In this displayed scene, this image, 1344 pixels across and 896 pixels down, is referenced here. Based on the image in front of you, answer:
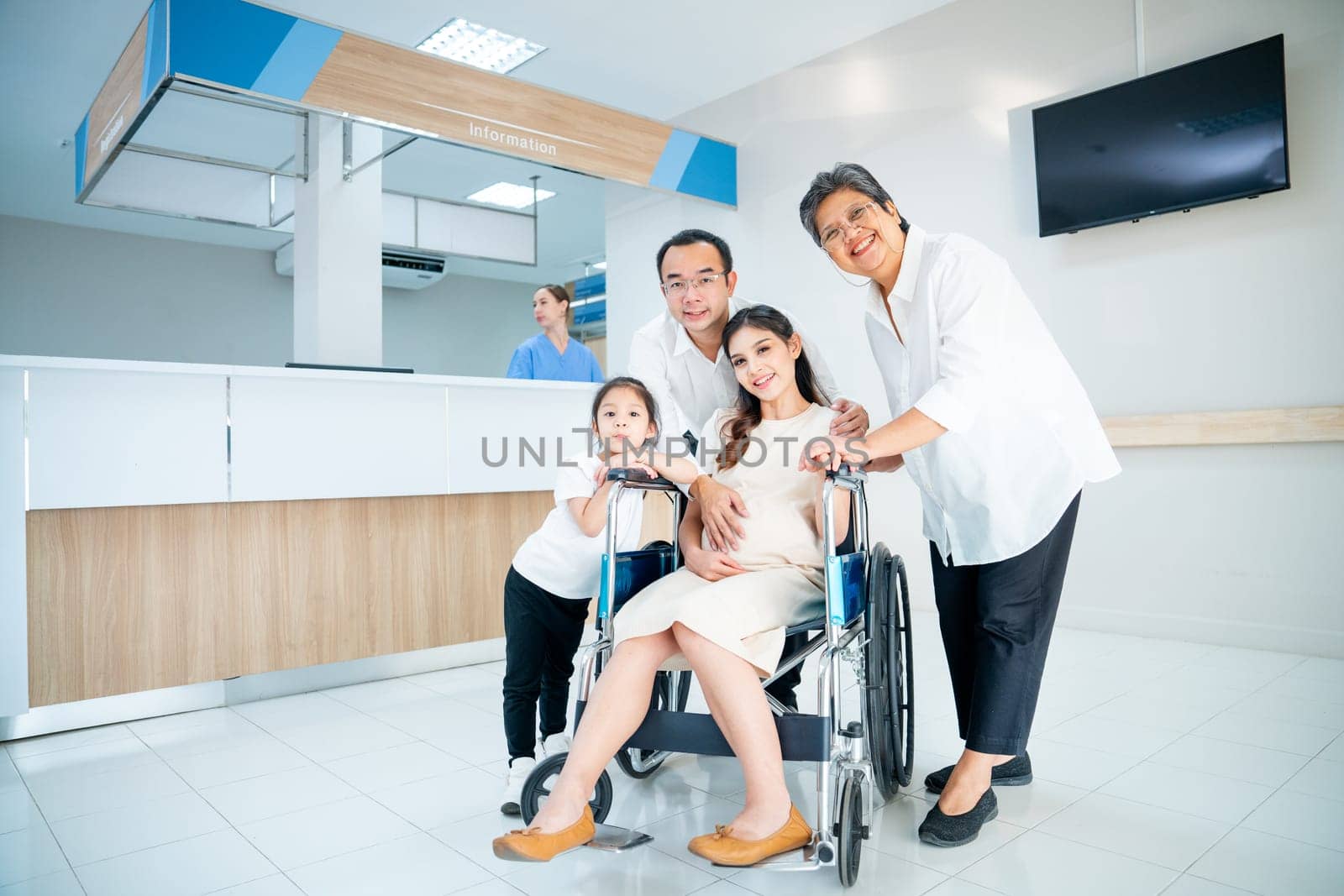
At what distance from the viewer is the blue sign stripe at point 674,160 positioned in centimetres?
459

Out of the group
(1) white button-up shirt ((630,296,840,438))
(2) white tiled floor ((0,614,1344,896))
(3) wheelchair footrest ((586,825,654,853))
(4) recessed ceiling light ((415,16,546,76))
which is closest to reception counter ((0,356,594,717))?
(2) white tiled floor ((0,614,1344,896))

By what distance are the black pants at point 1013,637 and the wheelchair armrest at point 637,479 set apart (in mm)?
694

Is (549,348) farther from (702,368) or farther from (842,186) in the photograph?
(842,186)

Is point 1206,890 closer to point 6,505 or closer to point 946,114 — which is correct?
point 6,505

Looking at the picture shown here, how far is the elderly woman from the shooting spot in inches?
65.9

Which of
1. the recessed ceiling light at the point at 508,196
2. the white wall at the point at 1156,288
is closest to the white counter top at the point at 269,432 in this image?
the white wall at the point at 1156,288

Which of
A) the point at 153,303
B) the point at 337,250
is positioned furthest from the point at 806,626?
the point at 153,303

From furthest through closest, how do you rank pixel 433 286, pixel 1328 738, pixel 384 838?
pixel 433 286 < pixel 1328 738 < pixel 384 838

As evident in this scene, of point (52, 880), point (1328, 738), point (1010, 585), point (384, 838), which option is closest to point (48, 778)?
point (52, 880)

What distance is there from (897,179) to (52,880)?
425cm

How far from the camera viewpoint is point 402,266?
27.0 feet

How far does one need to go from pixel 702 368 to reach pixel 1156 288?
94.5 inches

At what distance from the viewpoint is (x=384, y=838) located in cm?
174

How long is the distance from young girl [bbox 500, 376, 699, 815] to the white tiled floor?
21 cm
